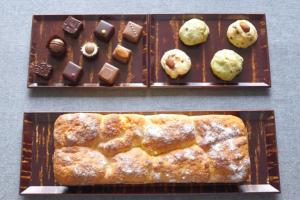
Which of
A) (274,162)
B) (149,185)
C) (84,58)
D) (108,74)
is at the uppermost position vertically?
(84,58)

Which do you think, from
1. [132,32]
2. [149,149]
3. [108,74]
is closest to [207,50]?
[132,32]

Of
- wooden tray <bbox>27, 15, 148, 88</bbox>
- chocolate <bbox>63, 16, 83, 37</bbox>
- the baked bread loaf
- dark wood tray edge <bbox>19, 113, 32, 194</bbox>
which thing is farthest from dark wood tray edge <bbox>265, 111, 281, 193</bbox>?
dark wood tray edge <bbox>19, 113, 32, 194</bbox>

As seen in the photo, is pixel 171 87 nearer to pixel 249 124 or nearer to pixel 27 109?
pixel 249 124

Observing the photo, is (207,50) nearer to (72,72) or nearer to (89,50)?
(89,50)

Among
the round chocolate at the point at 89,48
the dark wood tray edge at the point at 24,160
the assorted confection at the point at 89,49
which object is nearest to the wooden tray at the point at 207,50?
the assorted confection at the point at 89,49

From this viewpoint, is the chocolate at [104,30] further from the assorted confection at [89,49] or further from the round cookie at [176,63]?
the round cookie at [176,63]

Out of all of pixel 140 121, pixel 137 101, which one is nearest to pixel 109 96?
pixel 137 101
